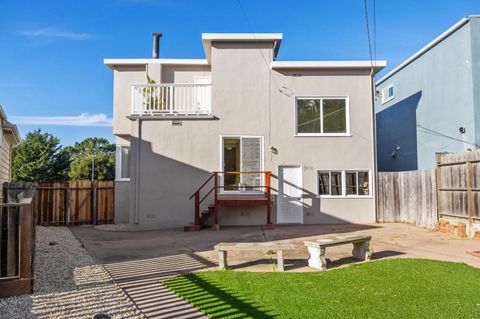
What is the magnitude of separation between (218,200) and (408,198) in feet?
21.7

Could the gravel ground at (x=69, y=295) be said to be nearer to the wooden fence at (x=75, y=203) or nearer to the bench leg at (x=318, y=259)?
the bench leg at (x=318, y=259)

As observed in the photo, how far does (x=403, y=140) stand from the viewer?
17859mm

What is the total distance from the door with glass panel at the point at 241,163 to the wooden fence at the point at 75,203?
5751 millimetres

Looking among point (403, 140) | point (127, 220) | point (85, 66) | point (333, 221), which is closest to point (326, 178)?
point (333, 221)

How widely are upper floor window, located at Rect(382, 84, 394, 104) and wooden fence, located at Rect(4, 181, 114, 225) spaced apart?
1445 centimetres

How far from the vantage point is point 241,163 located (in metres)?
13.9

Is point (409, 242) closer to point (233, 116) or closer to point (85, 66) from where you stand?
point (233, 116)

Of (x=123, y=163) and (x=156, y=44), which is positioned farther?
(x=156, y=44)

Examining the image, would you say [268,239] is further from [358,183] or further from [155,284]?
[358,183]

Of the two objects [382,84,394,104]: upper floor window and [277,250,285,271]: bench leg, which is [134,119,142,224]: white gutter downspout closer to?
[277,250,285,271]: bench leg

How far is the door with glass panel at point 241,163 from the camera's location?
1360cm

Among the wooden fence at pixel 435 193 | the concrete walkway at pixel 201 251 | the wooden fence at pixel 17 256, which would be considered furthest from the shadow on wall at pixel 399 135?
the wooden fence at pixel 17 256

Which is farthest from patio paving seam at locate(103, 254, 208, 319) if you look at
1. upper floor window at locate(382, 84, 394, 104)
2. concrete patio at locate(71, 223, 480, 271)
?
upper floor window at locate(382, 84, 394, 104)

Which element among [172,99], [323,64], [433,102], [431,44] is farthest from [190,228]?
[431,44]
